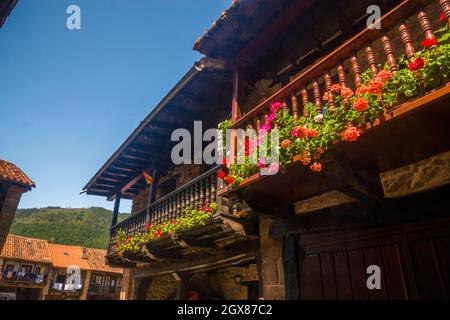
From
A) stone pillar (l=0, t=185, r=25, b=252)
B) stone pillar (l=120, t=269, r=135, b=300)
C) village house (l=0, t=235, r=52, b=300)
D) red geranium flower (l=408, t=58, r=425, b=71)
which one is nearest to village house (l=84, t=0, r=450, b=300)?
red geranium flower (l=408, t=58, r=425, b=71)

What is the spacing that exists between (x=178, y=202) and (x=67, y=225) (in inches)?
2885

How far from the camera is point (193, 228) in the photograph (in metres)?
5.79

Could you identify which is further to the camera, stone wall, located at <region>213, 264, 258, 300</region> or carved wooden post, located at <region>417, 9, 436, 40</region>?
stone wall, located at <region>213, 264, 258, 300</region>

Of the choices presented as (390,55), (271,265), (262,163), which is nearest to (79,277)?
(271,265)

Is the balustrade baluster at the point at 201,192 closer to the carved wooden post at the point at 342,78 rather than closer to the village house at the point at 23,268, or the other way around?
the carved wooden post at the point at 342,78

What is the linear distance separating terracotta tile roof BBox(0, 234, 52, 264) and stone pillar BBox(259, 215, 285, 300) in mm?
34029

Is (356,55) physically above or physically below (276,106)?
above

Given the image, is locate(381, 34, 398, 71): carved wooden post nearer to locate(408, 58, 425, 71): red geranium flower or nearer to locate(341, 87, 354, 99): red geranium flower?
locate(408, 58, 425, 71): red geranium flower

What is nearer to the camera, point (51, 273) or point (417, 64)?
point (417, 64)

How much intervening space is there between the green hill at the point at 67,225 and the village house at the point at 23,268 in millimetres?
24467

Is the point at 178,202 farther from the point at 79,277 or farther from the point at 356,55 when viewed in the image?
the point at 79,277

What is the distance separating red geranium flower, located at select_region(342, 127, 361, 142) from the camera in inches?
110

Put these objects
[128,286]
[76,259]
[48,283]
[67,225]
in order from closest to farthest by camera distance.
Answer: [128,286]
[48,283]
[76,259]
[67,225]
